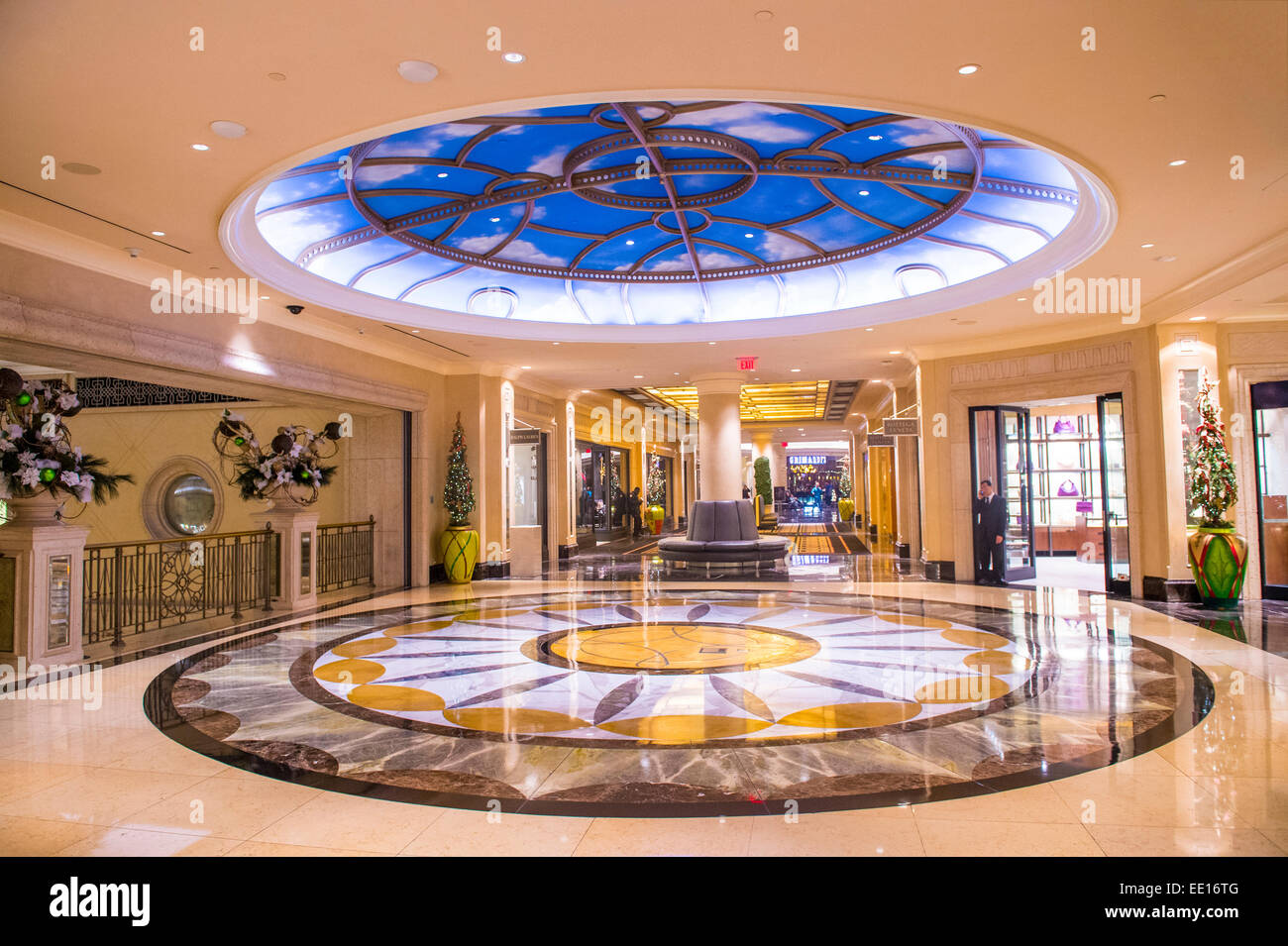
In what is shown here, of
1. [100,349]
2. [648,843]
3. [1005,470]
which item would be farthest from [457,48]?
[1005,470]

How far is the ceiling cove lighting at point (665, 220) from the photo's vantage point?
6.28 meters

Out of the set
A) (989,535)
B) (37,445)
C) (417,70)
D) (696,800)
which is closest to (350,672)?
(37,445)

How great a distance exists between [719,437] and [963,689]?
9.69 metres

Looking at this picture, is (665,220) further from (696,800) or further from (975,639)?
(696,800)

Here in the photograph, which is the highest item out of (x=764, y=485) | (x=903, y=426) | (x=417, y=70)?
(x=417, y=70)

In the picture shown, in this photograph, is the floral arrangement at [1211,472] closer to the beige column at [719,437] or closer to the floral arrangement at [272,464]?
the beige column at [719,437]

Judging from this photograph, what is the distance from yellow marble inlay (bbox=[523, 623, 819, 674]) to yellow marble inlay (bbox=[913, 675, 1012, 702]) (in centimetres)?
121

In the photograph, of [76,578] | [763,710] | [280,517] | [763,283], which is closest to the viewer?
[763,710]

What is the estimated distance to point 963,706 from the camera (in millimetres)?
4957

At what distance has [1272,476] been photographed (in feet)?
32.1

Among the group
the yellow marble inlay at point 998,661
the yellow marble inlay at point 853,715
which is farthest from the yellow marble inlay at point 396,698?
the yellow marble inlay at point 998,661
